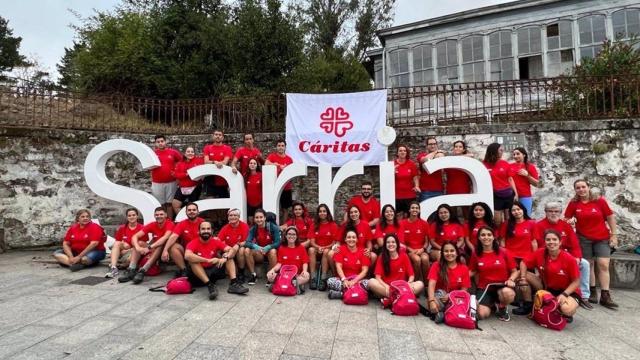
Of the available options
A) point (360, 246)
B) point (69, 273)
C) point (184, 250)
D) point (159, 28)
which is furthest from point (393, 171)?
point (159, 28)

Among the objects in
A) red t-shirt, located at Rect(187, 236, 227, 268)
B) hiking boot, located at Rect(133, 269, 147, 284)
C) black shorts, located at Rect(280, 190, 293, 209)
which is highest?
black shorts, located at Rect(280, 190, 293, 209)

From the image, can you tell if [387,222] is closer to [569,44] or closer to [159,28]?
[159,28]

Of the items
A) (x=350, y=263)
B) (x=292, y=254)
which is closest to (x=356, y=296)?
(x=350, y=263)

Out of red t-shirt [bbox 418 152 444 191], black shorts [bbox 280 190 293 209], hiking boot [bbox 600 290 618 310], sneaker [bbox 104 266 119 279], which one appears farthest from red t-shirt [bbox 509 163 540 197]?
sneaker [bbox 104 266 119 279]

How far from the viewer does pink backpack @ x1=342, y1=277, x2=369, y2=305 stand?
176 inches

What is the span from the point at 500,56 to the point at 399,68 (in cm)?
370

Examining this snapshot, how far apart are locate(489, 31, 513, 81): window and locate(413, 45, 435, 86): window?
83.5 inches

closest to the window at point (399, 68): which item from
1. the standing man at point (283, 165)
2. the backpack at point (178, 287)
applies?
the standing man at point (283, 165)

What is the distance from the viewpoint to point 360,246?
5.13m

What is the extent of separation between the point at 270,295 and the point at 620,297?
4937 mm

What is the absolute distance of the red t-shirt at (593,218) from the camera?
16.3 feet

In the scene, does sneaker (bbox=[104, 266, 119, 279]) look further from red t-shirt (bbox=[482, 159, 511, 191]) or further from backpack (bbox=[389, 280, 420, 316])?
red t-shirt (bbox=[482, 159, 511, 191])

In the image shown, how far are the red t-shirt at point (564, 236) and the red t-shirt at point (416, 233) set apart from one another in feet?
4.84

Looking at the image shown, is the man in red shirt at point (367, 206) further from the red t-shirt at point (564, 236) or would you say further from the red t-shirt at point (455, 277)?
the red t-shirt at point (564, 236)
